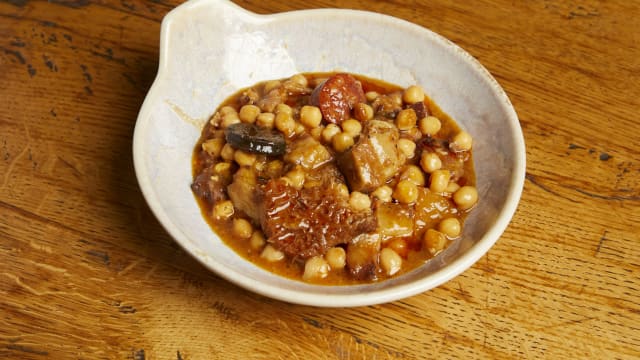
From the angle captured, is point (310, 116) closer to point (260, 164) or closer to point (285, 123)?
point (285, 123)

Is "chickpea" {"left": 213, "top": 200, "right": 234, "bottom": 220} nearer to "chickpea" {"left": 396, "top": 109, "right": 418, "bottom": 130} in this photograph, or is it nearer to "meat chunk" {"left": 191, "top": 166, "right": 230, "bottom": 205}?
"meat chunk" {"left": 191, "top": 166, "right": 230, "bottom": 205}

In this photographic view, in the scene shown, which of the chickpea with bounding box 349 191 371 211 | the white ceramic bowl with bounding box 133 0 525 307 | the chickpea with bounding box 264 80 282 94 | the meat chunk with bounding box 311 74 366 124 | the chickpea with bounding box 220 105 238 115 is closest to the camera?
the white ceramic bowl with bounding box 133 0 525 307

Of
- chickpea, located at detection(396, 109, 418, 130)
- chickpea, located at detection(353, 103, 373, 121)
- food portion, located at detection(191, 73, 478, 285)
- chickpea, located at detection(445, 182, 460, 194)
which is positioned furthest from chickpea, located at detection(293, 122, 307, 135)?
chickpea, located at detection(445, 182, 460, 194)

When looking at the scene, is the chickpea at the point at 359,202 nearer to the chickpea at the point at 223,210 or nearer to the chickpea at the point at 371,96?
the chickpea at the point at 223,210

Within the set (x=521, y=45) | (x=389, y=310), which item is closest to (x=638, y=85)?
(x=521, y=45)

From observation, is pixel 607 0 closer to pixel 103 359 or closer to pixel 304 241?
pixel 304 241

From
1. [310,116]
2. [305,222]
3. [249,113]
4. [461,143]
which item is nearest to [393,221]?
[305,222]
